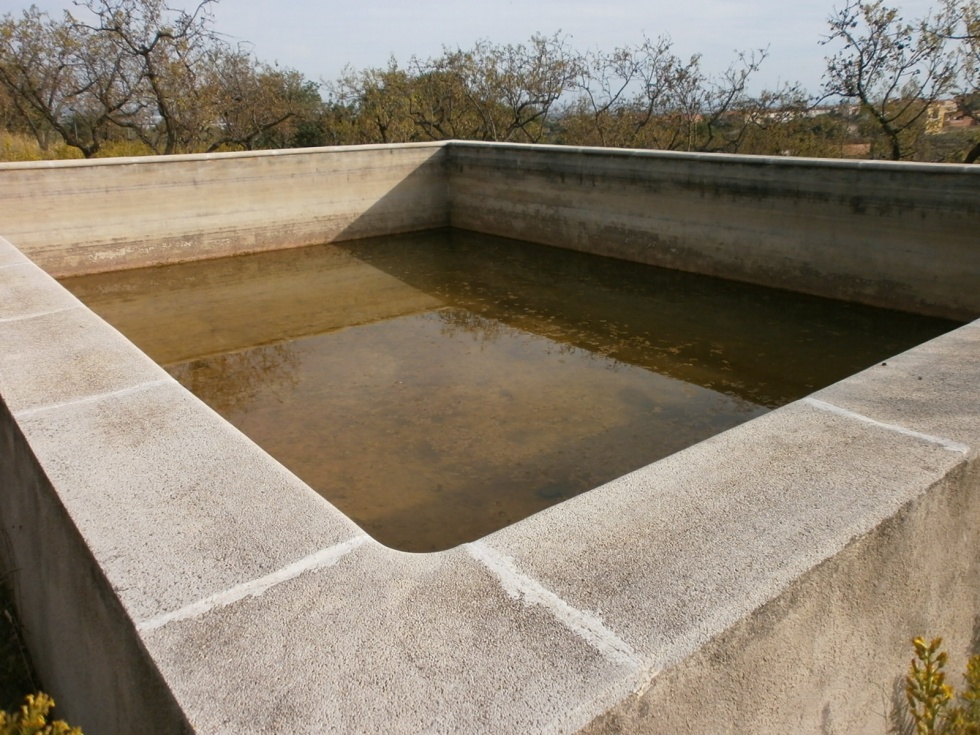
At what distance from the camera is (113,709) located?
4.21ft

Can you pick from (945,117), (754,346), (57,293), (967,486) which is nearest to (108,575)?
(967,486)

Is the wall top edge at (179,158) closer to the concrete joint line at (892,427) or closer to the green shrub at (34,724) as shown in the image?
the green shrub at (34,724)

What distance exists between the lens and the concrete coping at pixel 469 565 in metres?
0.98

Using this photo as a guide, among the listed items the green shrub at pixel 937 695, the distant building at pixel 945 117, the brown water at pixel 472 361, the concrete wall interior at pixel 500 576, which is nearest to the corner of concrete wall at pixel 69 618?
the concrete wall interior at pixel 500 576

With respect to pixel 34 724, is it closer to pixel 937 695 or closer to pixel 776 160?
pixel 937 695

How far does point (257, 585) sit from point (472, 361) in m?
4.05

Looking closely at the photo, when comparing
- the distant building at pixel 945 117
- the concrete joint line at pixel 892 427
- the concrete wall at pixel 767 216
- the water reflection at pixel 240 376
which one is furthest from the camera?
the distant building at pixel 945 117

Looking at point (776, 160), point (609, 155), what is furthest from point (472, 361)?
point (609, 155)

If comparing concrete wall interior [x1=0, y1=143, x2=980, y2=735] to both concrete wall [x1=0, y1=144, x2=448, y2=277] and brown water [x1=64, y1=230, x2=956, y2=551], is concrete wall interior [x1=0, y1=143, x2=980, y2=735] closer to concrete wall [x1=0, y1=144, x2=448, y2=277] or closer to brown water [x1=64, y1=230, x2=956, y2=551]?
brown water [x1=64, y1=230, x2=956, y2=551]

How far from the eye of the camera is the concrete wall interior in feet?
3.28

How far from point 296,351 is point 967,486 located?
187 inches

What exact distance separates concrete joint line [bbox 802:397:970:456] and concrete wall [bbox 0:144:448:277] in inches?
312

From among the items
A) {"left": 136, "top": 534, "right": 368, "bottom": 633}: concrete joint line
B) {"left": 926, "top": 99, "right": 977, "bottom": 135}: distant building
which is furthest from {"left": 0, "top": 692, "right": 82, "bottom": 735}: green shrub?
{"left": 926, "top": 99, "right": 977, "bottom": 135}: distant building

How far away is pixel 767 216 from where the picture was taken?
Answer: 655cm
